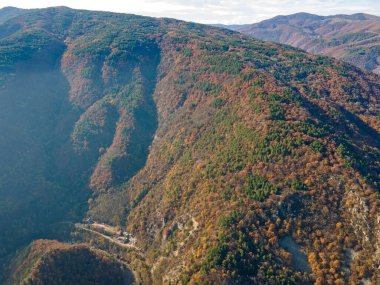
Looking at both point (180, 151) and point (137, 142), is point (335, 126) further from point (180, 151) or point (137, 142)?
point (137, 142)

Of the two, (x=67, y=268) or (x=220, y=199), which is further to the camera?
(x=220, y=199)

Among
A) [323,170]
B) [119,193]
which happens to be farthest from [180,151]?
[323,170]

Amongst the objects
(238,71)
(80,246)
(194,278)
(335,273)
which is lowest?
(80,246)

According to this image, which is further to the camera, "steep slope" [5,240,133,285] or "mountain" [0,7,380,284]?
"steep slope" [5,240,133,285]

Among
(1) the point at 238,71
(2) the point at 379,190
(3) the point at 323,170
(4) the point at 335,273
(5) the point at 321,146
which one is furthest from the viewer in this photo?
(1) the point at 238,71

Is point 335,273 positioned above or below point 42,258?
above

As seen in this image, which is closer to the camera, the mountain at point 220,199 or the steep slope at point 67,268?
the mountain at point 220,199

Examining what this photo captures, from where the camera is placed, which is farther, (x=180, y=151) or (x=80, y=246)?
(x=180, y=151)

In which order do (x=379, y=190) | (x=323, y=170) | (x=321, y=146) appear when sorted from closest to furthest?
1. (x=379, y=190)
2. (x=323, y=170)
3. (x=321, y=146)

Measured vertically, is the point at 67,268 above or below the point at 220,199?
below

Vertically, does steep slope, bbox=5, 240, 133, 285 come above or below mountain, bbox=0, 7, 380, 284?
below

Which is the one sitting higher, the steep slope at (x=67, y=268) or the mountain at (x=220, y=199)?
the mountain at (x=220, y=199)
